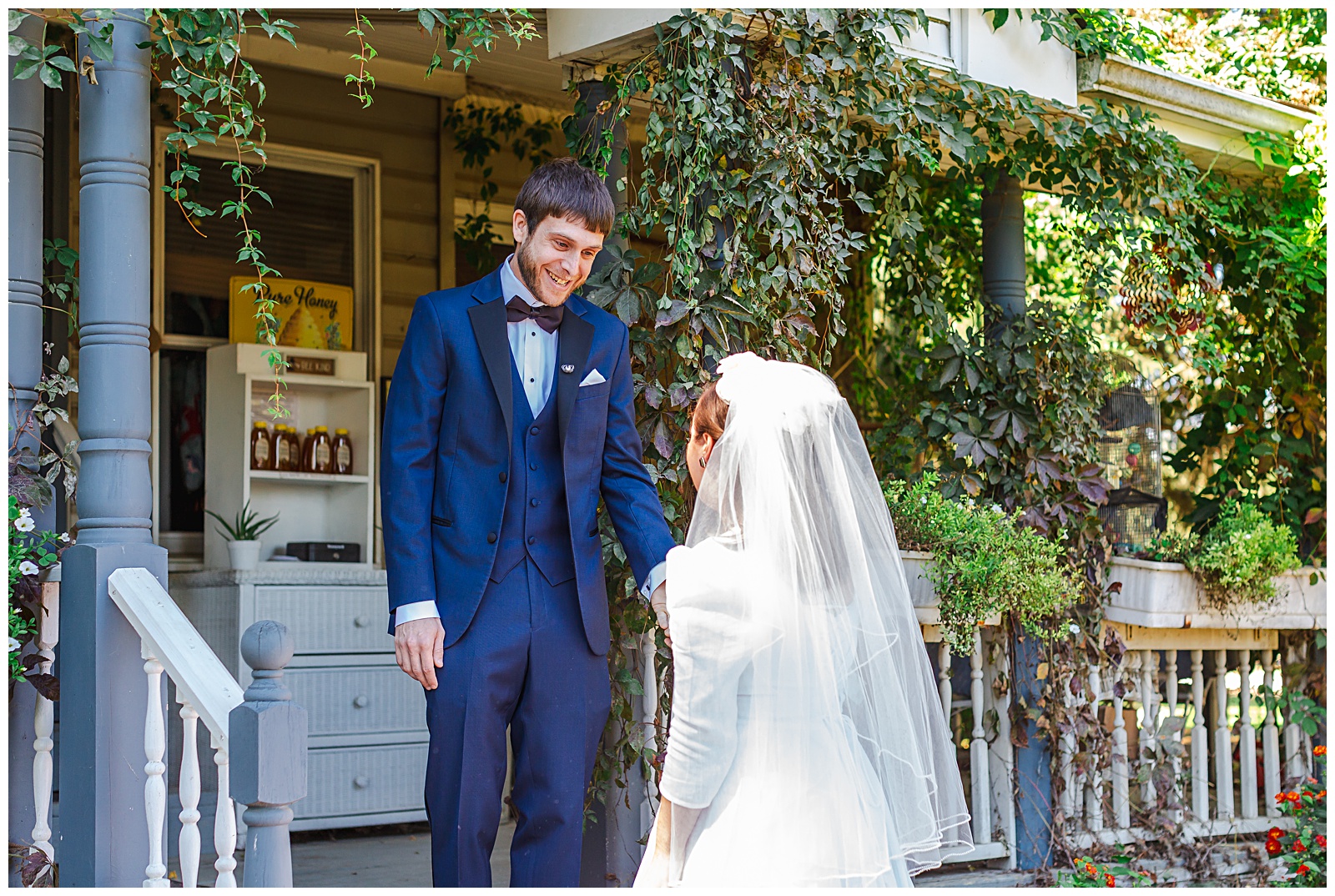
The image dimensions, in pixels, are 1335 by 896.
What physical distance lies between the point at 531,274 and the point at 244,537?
89.3 inches

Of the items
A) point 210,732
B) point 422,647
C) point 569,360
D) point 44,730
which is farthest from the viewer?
point 44,730

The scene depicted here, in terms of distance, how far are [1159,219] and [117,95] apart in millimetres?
3255

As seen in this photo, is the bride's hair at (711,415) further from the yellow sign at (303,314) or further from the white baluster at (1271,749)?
the white baluster at (1271,749)

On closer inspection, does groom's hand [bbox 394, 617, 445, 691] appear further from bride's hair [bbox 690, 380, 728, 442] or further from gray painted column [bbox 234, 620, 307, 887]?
bride's hair [bbox 690, 380, 728, 442]

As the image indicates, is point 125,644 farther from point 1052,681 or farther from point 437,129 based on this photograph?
point 437,129

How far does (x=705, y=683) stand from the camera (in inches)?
86.4

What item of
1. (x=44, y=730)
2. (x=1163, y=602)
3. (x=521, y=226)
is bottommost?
→ (x=44, y=730)

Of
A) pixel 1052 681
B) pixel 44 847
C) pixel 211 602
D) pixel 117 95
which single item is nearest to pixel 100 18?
pixel 117 95

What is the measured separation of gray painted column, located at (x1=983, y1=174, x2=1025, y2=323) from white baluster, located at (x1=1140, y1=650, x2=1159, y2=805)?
1.33m

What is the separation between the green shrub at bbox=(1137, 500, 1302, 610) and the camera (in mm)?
4512

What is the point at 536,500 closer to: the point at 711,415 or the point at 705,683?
the point at 711,415

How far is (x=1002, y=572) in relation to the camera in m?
3.96

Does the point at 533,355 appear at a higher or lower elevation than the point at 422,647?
higher

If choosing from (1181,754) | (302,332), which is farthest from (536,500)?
(1181,754)
